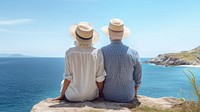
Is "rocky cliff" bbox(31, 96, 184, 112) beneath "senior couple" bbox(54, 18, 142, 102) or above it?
beneath

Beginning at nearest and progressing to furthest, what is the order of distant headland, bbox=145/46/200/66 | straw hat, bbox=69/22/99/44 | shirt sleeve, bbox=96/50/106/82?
straw hat, bbox=69/22/99/44 < shirt sleeve, bbox=96/50/106/82 < distant headland, bbox=145/46/200/66

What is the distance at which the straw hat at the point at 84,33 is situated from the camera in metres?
5.54

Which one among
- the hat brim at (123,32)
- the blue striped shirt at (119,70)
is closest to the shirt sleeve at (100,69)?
the blue striped shirt at (119,70)

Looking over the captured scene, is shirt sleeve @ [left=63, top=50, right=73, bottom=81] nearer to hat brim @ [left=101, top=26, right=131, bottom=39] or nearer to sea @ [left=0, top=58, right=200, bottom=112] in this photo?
hat brim @ [left=101, top=26, right=131, bottom=39]

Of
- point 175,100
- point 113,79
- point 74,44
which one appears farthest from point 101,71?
point 175,100

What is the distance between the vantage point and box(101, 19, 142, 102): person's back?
19.1 ft

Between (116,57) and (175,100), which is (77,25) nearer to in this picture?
(116,57)

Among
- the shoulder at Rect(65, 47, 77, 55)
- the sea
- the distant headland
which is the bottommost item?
the distant headland

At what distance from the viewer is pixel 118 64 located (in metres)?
5.83

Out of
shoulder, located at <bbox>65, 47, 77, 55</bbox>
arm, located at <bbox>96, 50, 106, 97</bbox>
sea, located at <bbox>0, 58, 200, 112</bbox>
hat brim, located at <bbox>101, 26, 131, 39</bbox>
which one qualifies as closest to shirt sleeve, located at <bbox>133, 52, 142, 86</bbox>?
hat brim, located at <bbox>101, 26, 131, 39</bbox>

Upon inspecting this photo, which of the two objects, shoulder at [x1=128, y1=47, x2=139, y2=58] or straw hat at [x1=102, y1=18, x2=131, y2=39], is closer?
straw hat at [x1=102, y1=18, x2=131, y2=39]

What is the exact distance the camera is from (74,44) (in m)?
5.71

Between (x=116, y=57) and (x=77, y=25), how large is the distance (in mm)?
1028

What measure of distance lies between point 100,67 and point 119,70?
0.40m
